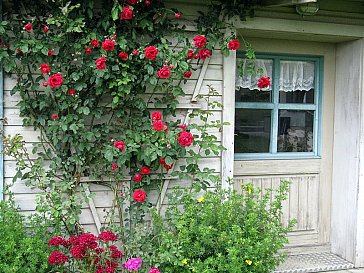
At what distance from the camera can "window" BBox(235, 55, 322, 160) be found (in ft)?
16.5

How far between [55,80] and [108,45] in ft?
1.54

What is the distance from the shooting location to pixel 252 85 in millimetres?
5043

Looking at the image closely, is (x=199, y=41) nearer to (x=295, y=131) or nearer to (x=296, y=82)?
(x=296, y=82)

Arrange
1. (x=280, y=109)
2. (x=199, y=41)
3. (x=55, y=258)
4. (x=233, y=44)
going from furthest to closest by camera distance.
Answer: (x=280, y=109), (x=233, y=44), (x=199, y=41), (x=55, y=258)

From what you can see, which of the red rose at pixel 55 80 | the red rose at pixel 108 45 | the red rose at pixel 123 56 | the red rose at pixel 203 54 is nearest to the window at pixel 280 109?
the red rose at pixel 203 54

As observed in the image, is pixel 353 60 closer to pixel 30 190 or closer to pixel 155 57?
pixel 155 57

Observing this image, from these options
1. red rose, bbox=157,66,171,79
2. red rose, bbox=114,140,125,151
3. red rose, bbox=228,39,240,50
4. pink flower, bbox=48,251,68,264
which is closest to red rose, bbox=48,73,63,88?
red rose, bbox=114,140,125,151

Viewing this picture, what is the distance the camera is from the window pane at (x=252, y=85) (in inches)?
196

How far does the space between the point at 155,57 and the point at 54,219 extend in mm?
1455

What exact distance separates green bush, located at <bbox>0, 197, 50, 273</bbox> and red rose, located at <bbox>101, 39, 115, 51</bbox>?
136cm

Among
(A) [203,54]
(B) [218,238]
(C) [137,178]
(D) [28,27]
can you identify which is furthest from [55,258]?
(A) [203,54]

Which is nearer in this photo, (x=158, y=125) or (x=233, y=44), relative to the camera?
(x=158, y=125)

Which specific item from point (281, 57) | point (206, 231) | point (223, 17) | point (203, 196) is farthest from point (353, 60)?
point (206, 231)

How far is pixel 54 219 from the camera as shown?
390cm
